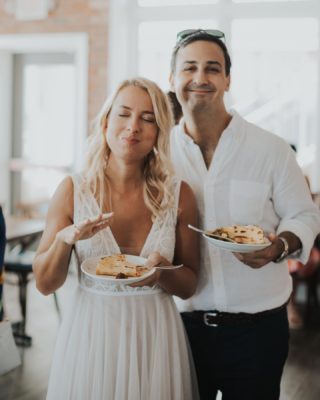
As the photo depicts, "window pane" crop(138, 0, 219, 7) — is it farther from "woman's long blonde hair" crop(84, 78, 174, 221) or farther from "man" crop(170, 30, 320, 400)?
"woman's long blonde hair" crop(84, 78, 174, 221)

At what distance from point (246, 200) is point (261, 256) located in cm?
24

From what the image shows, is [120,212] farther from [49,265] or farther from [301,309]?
[301,309]

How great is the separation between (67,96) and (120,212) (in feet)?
Result: 18.3

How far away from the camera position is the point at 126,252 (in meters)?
1.65

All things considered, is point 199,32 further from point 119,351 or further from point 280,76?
point 280,76

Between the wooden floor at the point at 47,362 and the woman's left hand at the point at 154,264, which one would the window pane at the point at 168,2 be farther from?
the woman's left hand at the point at 154,264

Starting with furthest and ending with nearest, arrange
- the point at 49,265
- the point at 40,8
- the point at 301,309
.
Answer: the point at 40,8, the point at 301,309, the point at 49,265

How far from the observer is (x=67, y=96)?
699cm

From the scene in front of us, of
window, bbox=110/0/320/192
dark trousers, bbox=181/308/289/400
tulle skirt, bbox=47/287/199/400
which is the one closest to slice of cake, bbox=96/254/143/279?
tulle skirt, bbox=47/287/199/400

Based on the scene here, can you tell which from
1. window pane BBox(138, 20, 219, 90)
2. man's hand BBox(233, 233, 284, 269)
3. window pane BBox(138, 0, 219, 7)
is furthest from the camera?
window pane BBox(138, 20, 219, 90)

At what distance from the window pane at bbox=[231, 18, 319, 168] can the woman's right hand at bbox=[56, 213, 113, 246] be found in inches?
168

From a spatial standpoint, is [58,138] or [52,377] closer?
[52,377]

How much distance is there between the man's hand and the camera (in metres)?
1.53

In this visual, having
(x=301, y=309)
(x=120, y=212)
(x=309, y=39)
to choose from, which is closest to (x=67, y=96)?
(x=309, y=39)
